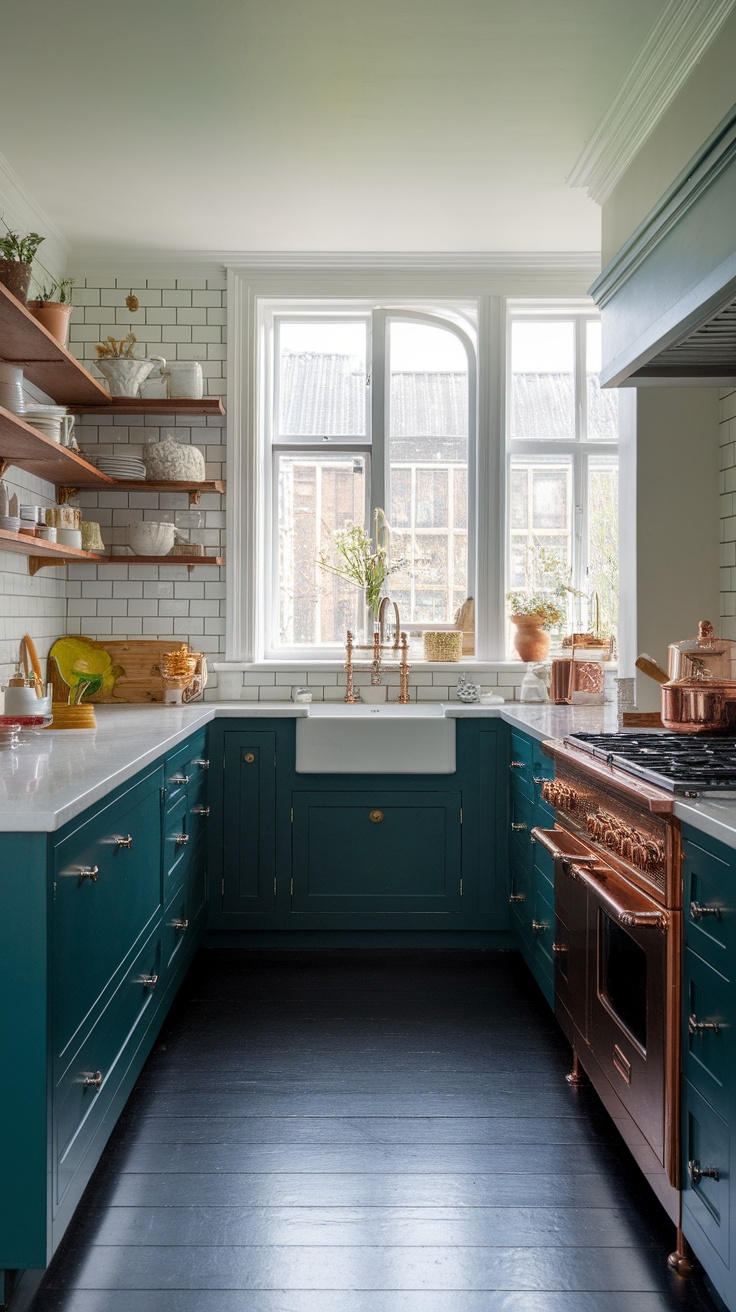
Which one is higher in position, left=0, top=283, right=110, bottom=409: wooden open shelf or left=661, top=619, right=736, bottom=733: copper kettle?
left=0, top=283, right=110, bottom=409: wooden open shelf

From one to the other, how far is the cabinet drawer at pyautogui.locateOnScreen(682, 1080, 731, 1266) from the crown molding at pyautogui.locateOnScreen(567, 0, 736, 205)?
2.63 meters

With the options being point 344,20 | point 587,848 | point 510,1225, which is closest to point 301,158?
point 344,20

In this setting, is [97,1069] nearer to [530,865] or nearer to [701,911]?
[701,911]

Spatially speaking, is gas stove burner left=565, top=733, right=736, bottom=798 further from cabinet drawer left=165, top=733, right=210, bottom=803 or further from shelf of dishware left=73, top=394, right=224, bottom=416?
shelf of dishware left=73, top=394, right=224, bottom=416

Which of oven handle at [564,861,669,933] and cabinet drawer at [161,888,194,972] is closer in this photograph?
oven handle at [564,861,669,933]

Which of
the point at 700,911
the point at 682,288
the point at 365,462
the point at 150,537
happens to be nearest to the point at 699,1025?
the point at 700,911

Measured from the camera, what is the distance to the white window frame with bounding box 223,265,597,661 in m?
4.63

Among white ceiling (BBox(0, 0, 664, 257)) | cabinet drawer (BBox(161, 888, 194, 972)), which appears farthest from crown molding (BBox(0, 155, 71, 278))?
cabinet drawer (BBox(161, 888, 194, 972))

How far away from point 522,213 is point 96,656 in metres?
2.61

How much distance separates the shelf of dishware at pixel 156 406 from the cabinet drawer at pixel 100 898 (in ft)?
6.61

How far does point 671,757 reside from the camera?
2.47 metres

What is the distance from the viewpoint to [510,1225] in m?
2.18

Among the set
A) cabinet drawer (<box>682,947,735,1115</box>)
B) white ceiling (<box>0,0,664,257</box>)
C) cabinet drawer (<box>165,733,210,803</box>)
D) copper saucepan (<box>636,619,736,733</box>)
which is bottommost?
cabinet drawer (<box>682,947,735,1115</box>)

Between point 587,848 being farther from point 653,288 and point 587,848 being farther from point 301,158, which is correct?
point 301,158
